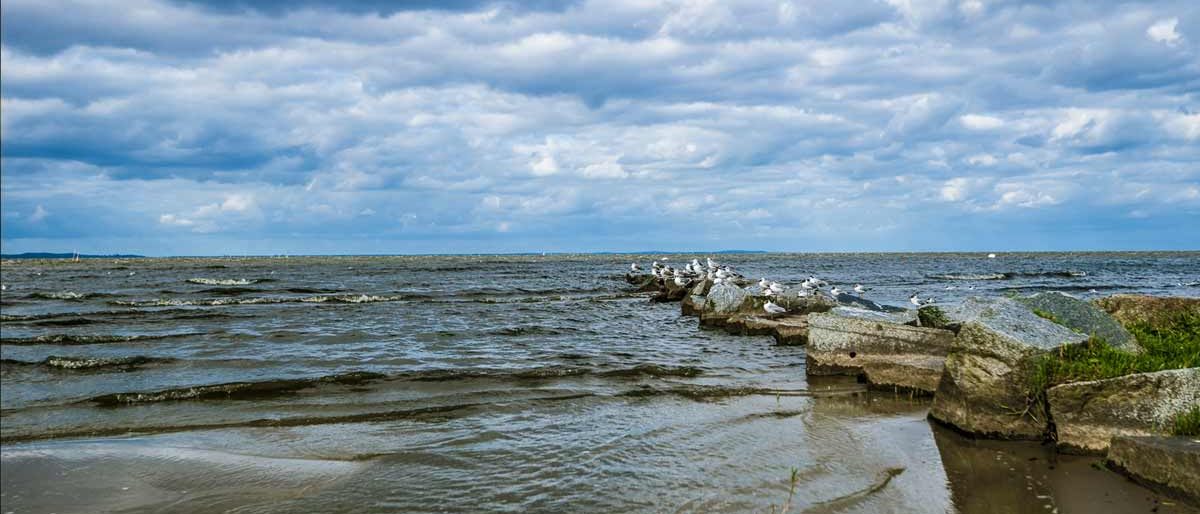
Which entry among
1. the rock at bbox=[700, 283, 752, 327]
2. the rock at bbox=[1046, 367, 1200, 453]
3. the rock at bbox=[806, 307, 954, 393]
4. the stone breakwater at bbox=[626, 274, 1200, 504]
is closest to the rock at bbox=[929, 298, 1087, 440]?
the stone breakwater at bbox=[626, 274, 1200, 504]

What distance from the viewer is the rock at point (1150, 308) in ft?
31.5

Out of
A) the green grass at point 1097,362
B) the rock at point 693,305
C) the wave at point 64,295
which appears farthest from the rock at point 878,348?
the wave at point 64,295

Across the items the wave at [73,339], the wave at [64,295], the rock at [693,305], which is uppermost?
the rock at [693,305]

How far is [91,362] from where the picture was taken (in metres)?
13.0

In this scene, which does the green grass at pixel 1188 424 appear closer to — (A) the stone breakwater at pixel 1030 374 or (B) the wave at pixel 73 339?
(A) the stone breakwater at pixel 1030 374

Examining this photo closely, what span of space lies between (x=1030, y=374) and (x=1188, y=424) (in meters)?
1.45

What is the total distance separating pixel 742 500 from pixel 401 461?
3.58 m

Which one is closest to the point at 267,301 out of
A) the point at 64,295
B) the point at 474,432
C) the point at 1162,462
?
the point at 64,295

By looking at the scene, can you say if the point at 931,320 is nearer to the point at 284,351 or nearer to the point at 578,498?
the point at 578,498

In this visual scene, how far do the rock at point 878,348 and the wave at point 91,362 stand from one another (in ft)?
40.9

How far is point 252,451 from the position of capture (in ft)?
24.8

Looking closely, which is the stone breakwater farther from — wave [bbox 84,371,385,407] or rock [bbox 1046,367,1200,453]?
wave [bbox 84,371,385,407]

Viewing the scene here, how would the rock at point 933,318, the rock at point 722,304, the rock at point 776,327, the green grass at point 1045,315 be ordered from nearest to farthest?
the green grass at point 1045,315, the rock at point 933,318, the rock at point 776,327, the rock at point 722,304

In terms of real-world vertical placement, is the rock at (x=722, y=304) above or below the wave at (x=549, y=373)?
above
